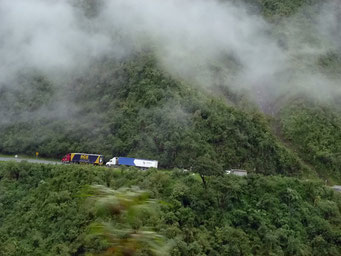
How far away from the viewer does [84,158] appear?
32.6 meters

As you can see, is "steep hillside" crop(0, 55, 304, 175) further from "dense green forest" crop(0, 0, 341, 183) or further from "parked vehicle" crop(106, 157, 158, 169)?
"parked vehicle" crop(106, 157, 158, 169)

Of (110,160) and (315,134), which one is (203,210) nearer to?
(110,160)

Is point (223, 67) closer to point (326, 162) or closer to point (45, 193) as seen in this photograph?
point (326, 162)

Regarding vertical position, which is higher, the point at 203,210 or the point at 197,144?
the point at 197,144

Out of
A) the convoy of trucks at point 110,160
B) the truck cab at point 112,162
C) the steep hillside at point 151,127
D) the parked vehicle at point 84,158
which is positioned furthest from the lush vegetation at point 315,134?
the parked vehicle at point 84,158

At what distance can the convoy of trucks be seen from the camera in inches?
1192

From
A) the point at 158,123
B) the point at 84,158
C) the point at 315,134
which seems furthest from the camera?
the point at 315,134

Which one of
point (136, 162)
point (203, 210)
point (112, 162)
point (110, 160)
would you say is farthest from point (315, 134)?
point (110, 160)

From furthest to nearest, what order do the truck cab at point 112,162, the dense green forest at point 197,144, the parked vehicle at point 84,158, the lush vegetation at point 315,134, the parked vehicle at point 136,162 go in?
the parked vehicle at point 84,158, the lush vegetation at point 315,134, the truck cab at point 112,162, the parked vehicle at point 136,162, the dense green forest at point 197,144

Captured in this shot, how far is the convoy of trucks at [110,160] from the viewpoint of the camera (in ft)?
99.3

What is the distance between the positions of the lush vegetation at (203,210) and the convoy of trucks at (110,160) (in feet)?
13.6

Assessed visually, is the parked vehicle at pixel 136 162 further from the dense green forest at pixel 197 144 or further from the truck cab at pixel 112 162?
the dense green forest at pixel 197 144

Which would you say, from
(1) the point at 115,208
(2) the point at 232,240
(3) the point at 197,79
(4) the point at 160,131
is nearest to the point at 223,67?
(3) the point at 197,79

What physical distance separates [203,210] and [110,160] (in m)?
11.9
